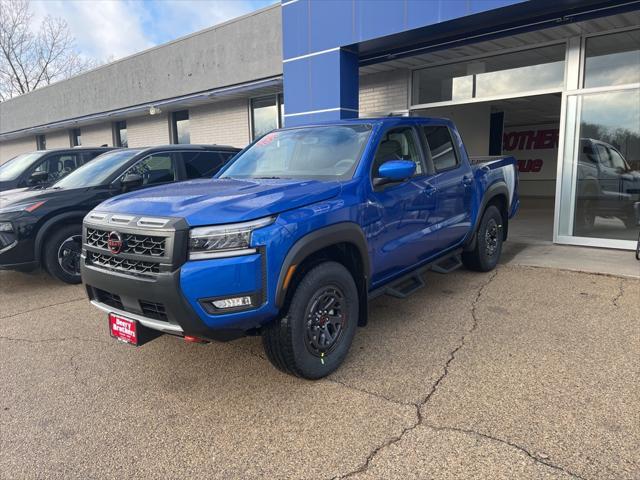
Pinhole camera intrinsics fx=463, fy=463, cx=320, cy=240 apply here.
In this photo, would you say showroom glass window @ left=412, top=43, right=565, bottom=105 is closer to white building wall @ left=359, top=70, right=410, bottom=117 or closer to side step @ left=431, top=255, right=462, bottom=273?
white building wall @ left=359, top=70, right=410, bottom=117

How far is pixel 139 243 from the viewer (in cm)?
293

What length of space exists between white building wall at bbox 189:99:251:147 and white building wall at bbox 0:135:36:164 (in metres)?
15.3

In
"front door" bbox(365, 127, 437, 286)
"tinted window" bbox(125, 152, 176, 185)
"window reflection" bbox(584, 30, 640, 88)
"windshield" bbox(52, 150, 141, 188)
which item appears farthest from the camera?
"window reflection" bbox(584, 30, 640, 88)

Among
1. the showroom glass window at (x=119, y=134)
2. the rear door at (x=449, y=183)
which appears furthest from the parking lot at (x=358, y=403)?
the showroom glass window at (x=119, y=134)

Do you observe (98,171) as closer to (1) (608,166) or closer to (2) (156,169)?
(2) (156,169)

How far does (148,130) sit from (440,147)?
14178mm

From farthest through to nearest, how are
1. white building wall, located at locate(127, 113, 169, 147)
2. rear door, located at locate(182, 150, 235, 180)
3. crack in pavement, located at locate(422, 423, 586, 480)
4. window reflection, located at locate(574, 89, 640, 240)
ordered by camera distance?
white building wall, located at locate(127, 113, 169, 147) → window reflection, located at locate(574, 89, 640, 240) → rear door, located at locate(182, 150, 235, 180) → crack in pavement, located at locate(422, 423, 586, 480)

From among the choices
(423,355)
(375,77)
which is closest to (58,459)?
(423,355)

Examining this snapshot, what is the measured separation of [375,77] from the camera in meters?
10.2

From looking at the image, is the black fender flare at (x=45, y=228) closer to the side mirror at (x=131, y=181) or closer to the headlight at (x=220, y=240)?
the side mirror at (x=131, y=181)

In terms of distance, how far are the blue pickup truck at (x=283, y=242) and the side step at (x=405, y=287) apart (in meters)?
0.02

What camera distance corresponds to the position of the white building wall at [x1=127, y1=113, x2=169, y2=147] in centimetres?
1598

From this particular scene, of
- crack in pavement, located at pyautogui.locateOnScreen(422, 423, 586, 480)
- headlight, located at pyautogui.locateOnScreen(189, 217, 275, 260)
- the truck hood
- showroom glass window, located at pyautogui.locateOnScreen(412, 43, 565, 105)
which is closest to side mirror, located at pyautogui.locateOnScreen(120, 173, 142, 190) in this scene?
the truck hood

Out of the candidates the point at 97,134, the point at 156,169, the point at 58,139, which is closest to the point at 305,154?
the point at 156,169
